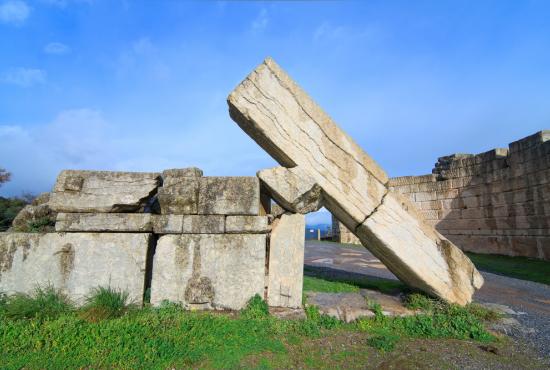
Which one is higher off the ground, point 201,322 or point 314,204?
point 314,204

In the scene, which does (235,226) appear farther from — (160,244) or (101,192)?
(101,192)

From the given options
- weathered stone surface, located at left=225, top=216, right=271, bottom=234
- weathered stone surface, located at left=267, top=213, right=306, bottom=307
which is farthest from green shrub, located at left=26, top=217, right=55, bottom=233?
weathered stone surface, located at left=267, top=213, right=306, bottom=307

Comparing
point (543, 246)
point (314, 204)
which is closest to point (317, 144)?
point (314, 204)

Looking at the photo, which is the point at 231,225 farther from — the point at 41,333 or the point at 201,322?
the point at 41,333

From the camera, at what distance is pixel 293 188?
448 cm

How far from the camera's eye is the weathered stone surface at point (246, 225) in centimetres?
440

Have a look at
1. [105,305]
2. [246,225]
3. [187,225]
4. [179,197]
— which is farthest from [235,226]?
[105,305]

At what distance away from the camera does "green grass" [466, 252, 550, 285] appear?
8.22 meters

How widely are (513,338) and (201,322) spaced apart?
366 centimetres

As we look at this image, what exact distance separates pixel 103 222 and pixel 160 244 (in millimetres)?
781

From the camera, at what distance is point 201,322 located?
372 centimetres

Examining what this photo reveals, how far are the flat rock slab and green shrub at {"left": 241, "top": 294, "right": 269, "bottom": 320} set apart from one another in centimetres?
78

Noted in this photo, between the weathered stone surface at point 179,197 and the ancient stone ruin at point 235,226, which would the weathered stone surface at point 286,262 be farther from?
the weathered stone surface at point 179,197

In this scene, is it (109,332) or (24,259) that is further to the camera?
(24,259)
